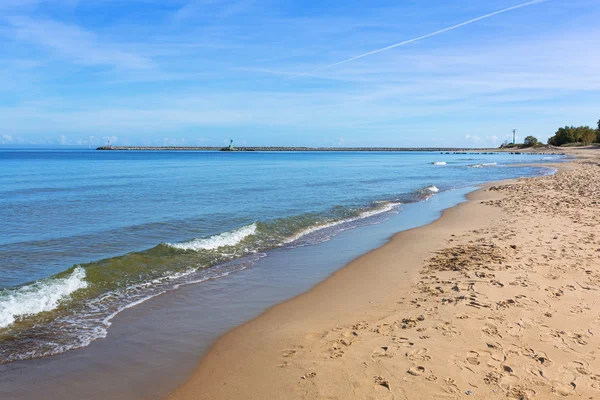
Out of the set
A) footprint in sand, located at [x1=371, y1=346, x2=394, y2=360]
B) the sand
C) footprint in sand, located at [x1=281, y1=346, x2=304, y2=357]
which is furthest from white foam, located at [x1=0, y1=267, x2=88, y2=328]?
footprint in sand, located at [x1=371, y1=346, x2=394, y2=360]

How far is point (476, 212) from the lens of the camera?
711 inches

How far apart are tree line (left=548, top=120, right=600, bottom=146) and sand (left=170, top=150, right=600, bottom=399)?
12846cm

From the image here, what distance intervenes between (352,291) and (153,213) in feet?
41.0

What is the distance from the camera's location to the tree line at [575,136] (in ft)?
383

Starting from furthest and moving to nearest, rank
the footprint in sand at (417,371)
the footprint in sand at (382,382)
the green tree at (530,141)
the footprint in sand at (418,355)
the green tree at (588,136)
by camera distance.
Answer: the green tree at (530,141) < the green tree at (588,136) < the footprint in sand at (418,355) < the footprint in sand at (417,371) < the footprint in sand at (382,382)

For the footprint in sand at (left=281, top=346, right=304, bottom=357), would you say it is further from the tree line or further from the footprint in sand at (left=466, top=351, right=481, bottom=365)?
the tree line

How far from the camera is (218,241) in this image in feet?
42.3

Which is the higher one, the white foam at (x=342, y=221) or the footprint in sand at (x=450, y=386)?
the footprint in sand at (x=450, y=386)

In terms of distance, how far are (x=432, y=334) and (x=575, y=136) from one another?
146 meters

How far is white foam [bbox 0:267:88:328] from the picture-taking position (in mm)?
7430

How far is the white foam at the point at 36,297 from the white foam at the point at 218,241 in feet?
10.8

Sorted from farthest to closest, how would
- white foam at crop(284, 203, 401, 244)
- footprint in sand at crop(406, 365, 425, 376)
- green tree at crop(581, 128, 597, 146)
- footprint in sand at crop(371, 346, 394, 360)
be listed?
1. green tree at crop(581, 128, 597, 146)
2. white foam at crop(284, 203, 401, 244)
3. footprint in sand at crop(371, 346, 394, 360)
4. footprint in sand at crop(406, 365, 425, 376)

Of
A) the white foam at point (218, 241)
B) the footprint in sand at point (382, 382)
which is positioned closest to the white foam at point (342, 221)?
the white foam at point (218, 241)

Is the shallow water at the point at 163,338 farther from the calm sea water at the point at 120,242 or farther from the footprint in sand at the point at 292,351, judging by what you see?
the footprint in sand at the point at 292,351
